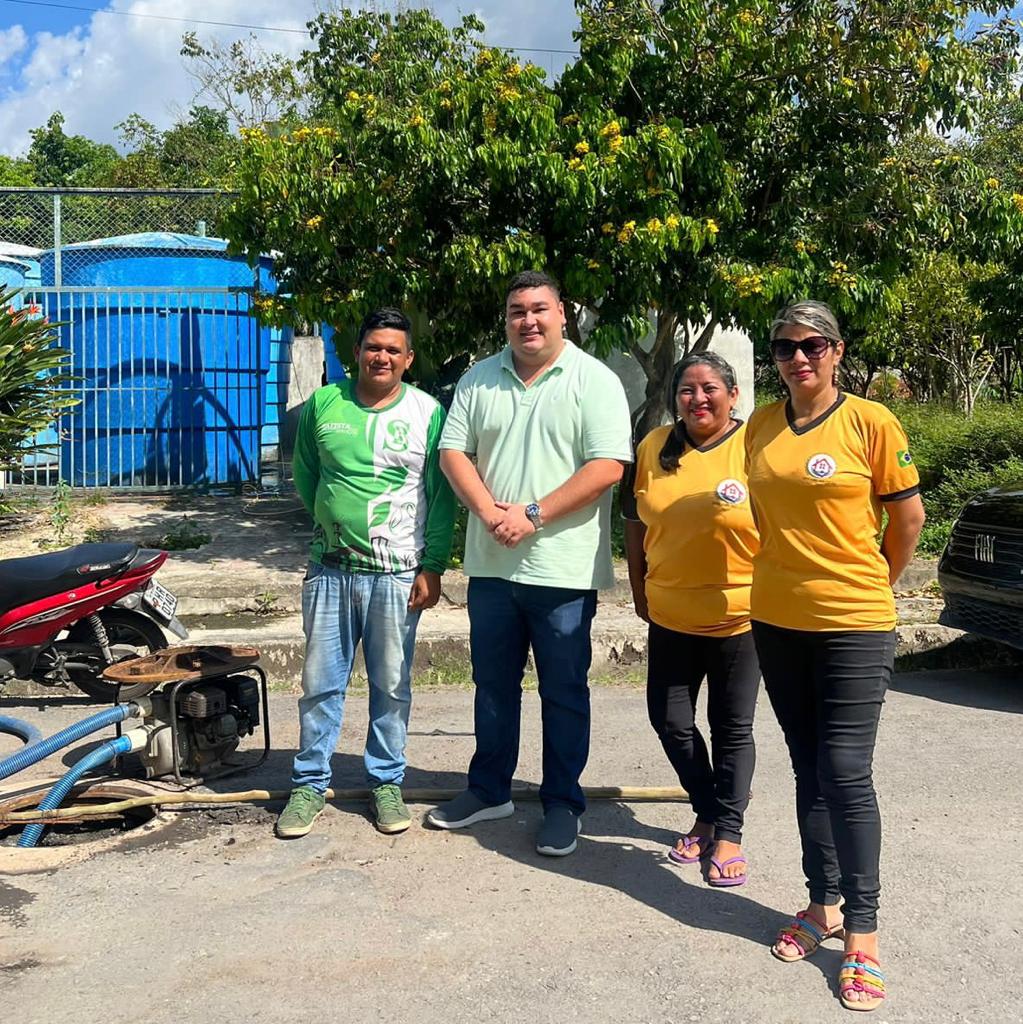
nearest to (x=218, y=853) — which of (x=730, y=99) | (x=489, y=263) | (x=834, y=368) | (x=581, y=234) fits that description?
(x=834, y=368)

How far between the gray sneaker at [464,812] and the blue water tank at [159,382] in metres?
9.07

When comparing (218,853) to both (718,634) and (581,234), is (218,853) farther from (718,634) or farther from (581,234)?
(581,234)

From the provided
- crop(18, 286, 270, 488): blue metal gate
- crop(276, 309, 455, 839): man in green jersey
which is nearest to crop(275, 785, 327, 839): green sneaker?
crop(276, 309, 455, 839): man in green jersey

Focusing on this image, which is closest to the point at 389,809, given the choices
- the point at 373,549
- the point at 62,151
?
the point at 373,549

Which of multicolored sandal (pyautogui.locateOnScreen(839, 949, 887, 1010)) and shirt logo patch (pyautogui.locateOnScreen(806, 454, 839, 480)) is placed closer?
multicolored sandal (pyautogui.locateOnScreen(839, 949, 887, 1010))

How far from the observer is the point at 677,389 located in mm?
4168

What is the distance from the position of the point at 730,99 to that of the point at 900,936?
23.6ft

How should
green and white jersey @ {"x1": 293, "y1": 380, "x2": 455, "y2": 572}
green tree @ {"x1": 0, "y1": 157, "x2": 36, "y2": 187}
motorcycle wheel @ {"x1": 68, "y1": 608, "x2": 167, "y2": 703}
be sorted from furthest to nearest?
green tree @ {"x1": 0, "y1": 157, "x2": 36, "y2": 187} < motorcycle wheel @ {"x1": 68, "y1": 608, "x2": 167, "y2": 703} < green and white jersey @ {"x1": 293, "y1": 380, "x2": 455, "y2": 572}

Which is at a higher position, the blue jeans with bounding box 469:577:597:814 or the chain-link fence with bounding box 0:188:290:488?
the chain-link fence with bounding box 0:188:290:488

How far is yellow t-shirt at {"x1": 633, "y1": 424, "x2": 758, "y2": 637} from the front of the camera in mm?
4066

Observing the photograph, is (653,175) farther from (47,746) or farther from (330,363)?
(330,363)

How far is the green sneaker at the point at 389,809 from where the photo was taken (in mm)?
4512

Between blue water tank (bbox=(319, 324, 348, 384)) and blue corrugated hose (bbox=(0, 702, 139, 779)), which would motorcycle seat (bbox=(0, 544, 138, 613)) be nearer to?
blue corrugated hose (bbox=(0, 702, 139, 779))

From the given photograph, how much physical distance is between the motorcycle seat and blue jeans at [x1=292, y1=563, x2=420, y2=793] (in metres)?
2.19
